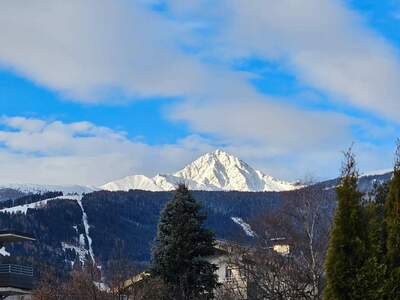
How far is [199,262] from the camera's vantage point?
145 ft

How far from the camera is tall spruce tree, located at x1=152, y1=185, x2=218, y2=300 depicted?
44.0 meters

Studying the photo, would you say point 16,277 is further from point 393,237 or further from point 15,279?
point 393,237

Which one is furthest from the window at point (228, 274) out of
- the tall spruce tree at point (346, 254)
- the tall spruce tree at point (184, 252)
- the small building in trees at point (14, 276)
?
the tall spruce tree at point (346, 254)

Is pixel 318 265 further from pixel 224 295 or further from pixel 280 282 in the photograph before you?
pixel 224 295

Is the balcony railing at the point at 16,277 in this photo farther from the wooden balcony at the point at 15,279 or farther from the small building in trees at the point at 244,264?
the small building in trees at the point at 244,264

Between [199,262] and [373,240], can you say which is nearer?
[373,240]

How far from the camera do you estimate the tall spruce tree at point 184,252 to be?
43969mm

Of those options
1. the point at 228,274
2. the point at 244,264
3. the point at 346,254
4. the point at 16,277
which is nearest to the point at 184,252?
the point at 244,264

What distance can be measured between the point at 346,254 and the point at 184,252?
75.2 feet

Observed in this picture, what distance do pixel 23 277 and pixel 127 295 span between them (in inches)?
253

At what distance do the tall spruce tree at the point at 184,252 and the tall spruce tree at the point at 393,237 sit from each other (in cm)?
2225

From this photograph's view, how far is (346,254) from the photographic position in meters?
21.9

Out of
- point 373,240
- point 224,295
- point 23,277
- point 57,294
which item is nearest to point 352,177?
point 373,240

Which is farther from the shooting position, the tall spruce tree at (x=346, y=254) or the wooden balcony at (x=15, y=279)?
the wooden balcony at (x=15, y=279)
